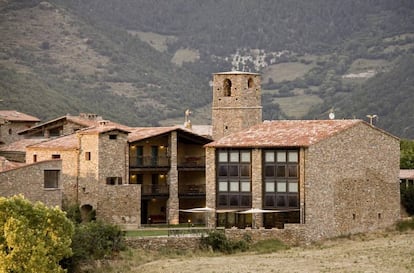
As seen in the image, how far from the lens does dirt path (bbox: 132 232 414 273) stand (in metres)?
64.8

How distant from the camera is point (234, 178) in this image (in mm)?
76688

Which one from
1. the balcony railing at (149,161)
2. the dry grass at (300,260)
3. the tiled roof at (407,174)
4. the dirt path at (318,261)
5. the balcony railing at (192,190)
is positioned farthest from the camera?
the tiled roof at (407,174)

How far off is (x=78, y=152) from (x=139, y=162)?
491 cm

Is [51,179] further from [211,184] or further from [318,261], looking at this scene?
[318,261]

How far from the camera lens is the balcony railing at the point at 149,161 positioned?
81375 millimetres

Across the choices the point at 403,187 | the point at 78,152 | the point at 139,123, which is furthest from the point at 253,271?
the point at 139,123

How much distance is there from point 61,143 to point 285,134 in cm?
1301

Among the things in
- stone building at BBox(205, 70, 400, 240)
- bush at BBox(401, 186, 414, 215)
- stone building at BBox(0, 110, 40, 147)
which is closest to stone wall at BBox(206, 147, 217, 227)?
stone building at BBox(205, 70, 400, 240)

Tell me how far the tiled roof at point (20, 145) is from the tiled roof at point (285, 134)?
48.5 ft

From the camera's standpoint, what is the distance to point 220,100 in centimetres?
8369

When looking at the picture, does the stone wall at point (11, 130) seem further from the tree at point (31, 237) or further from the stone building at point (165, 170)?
the tree at point (31, 237)

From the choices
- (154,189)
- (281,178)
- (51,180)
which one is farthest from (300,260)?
(154,189)

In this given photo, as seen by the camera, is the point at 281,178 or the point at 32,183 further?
the point at 281,178

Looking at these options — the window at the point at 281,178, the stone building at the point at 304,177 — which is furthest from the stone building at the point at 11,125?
the window at the point at 281,178
